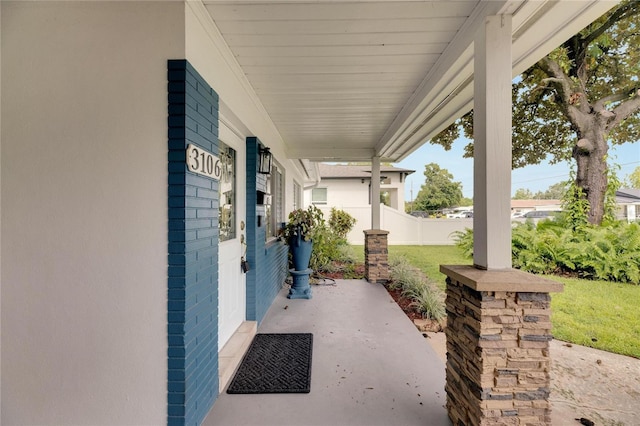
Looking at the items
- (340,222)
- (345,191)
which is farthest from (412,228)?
(345,191)

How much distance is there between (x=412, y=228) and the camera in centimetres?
1223

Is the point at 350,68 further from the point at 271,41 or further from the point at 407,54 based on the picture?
the point at 271,41

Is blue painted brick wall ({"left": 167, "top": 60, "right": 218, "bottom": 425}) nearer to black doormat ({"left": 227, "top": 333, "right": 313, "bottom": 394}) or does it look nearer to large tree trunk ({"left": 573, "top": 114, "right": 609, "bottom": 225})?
black doormat ({"left": 227, "top": 333, "right": 313, "bottom": 394})

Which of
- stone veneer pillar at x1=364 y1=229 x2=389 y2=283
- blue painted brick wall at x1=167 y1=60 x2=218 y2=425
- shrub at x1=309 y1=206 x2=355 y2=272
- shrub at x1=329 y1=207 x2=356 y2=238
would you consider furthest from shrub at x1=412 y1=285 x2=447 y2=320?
shrub at x1=329 y1=207 x2=356 y2=238

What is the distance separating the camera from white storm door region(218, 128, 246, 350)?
2770 millimetres

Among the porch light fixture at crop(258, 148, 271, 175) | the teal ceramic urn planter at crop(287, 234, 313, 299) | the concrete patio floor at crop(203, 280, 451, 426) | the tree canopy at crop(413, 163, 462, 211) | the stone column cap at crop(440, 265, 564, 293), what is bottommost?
the concrete patio floor at crop(203, 280, 451, 426)

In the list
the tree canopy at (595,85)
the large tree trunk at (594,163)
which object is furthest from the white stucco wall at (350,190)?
the large tree trunk at (594,163)

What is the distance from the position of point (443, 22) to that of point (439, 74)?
1.90 ft

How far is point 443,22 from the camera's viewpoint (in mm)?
1915

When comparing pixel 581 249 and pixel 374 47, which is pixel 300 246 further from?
pixel 581 249

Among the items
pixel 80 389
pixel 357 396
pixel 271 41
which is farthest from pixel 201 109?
pixel 357 396

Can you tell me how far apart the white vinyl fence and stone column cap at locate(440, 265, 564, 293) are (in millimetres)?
10176

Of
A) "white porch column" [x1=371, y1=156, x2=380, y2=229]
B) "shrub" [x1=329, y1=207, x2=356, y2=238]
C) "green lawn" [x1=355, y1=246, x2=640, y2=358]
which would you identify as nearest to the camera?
"green lawn" [x1=355, y1=246, x2=640, y2=358]

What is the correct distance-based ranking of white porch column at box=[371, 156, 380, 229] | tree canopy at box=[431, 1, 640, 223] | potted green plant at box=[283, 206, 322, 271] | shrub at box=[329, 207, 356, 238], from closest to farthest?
potted green plant at box=[283, 206, 322, 271], white porch column at box=[371, 156, 380, 229], tree canopy at box=[431, 1, 640, 223], shrub at box=[329, 207, 356, 238]
